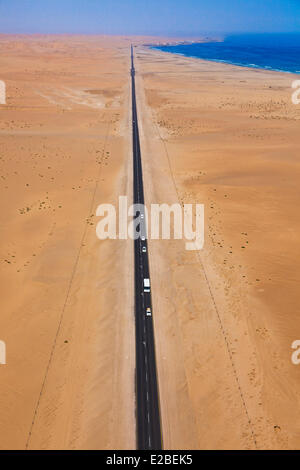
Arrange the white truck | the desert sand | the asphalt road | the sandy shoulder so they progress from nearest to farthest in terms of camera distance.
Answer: the asphalt road → the desert sand → the sandy shoulder → the white truck

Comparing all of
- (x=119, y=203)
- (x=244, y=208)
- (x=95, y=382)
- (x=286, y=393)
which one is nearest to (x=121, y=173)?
(x=119, y=203)

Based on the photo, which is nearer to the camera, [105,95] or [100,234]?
[100,234]

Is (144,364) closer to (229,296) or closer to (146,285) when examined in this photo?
(146,285)

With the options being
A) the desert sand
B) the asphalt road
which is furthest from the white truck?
the desert sand

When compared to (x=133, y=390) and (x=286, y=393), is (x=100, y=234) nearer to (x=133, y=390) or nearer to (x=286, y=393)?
(x=133, y=390)

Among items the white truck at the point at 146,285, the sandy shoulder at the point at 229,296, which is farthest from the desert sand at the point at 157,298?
the white truck at the point at 146,285

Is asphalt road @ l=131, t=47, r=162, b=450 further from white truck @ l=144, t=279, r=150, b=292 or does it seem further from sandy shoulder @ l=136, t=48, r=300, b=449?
sandy shoulder @ l=136, t=48, r=300, b=449

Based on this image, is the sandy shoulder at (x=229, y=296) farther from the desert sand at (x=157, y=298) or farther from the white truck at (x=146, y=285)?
the white truck at (x=146, y=285)

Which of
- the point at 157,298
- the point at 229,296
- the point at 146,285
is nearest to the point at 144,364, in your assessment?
the point at 157,298

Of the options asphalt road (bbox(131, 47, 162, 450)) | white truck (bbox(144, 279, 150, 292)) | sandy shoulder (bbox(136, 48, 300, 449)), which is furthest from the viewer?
white truck (bbox(144, 279, 150, 292))
